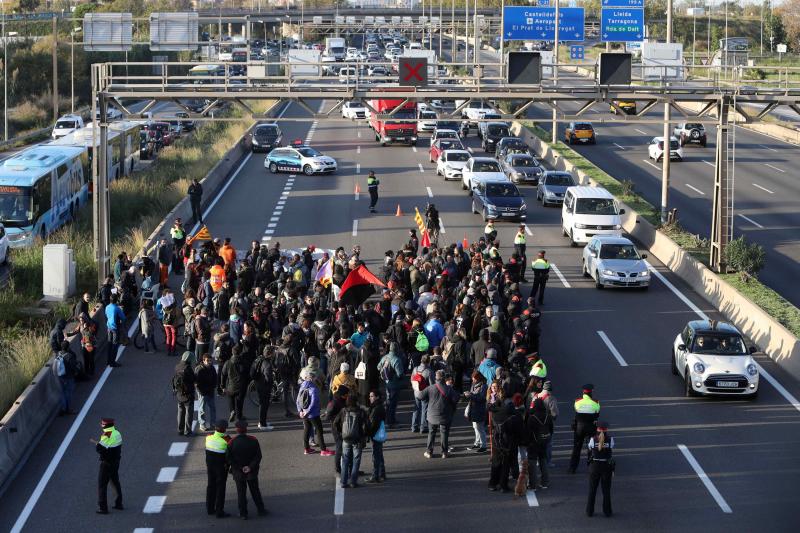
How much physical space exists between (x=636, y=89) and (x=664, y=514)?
18.9 metres

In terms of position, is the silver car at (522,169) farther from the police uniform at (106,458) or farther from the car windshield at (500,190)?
the police uniform at (106,458)

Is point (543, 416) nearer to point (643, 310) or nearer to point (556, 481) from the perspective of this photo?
point (556, 481)

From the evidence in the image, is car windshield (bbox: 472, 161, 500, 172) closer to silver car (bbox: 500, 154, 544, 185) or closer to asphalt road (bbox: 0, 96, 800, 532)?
silver car (bbox: 500, 154, 544, 185)

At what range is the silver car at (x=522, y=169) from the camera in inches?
2003

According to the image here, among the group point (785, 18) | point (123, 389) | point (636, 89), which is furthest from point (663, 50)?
point (785, 18)

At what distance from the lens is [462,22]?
170250 mm

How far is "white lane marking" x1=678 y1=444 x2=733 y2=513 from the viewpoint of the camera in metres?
17.6

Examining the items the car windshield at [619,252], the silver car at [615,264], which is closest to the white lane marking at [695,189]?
the silver car at [615,264]

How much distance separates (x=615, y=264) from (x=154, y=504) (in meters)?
18.0

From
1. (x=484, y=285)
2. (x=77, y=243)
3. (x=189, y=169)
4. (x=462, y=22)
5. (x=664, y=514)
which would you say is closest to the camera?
(x=664, y=514)

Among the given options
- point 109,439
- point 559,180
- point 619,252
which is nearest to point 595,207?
point 619,252

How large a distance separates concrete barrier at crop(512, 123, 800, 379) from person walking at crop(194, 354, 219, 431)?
11560mm

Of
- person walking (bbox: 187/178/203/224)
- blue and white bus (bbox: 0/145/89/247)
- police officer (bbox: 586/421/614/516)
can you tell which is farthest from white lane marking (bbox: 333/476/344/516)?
person walking (bbox: 187/178/203/224)

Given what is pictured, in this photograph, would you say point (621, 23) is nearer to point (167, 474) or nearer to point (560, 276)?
point (560, 276)
